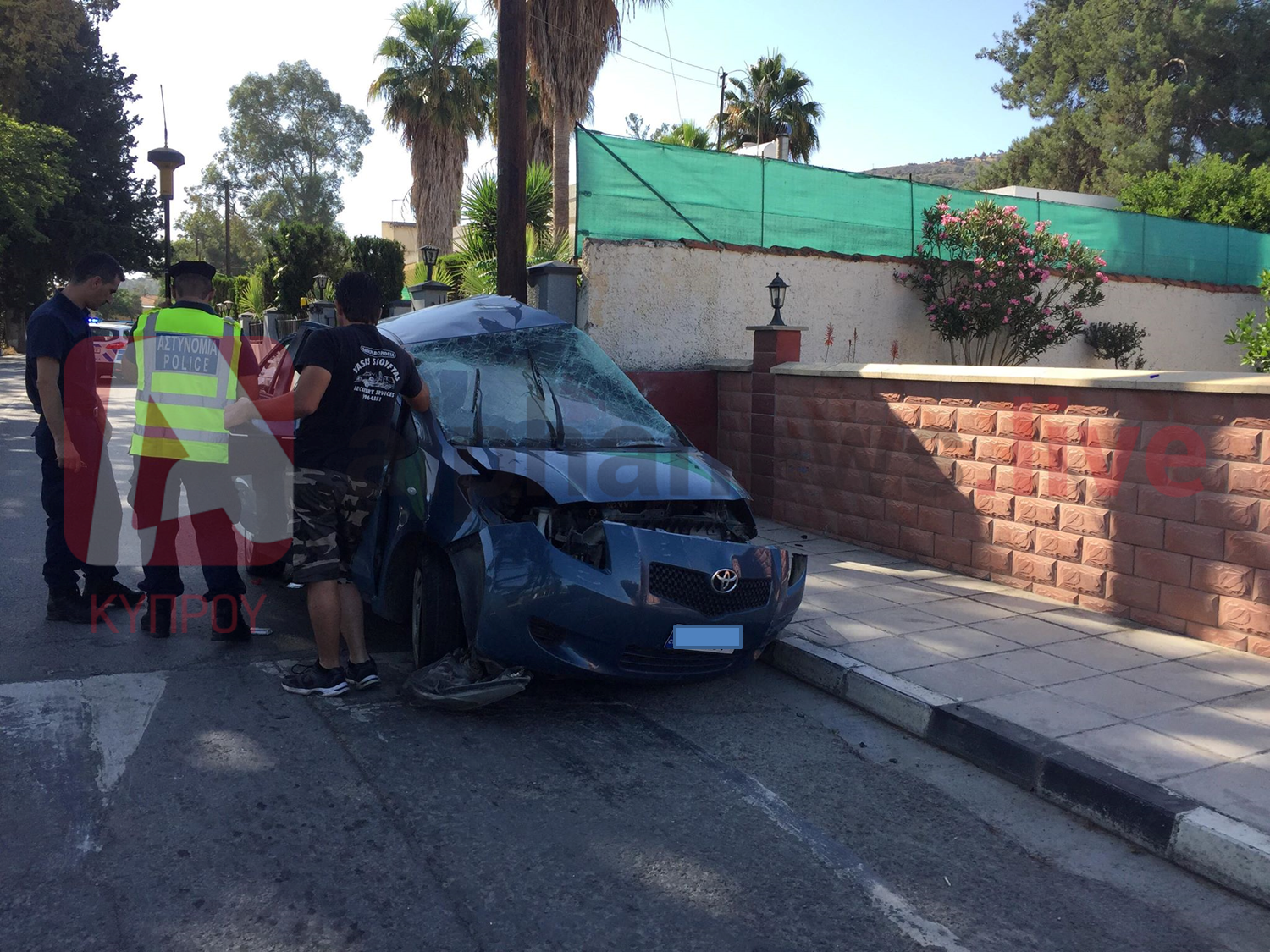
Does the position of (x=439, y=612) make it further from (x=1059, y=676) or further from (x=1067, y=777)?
(x=1059, y=676)

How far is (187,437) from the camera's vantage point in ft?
17.4

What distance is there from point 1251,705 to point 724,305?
6947 millimetres

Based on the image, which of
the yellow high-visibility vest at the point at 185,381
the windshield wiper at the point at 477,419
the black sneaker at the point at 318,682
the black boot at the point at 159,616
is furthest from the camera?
the black boot at the point at 159,616

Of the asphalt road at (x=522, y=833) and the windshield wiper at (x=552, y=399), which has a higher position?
the windshield wiper at (x=552, y=399)

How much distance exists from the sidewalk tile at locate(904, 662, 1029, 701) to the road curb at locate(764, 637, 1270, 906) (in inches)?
3.8

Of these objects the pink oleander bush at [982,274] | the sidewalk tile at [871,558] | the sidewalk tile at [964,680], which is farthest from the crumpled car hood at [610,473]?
the pink oleander bush at [982,274]

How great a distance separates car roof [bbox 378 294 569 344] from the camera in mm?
5629

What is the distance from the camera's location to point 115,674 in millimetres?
4672

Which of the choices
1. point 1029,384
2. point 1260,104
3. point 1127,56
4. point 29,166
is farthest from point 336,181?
point 1029,384

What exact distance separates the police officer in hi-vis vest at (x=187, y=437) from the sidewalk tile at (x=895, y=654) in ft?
10.8

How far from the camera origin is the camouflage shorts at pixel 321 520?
14.6 ft

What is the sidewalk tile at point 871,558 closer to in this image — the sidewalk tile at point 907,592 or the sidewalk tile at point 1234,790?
the sidewalk tile at point 907,592

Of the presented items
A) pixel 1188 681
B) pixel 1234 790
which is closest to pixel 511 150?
pixel 1188 681

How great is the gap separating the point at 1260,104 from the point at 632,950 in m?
43.5
